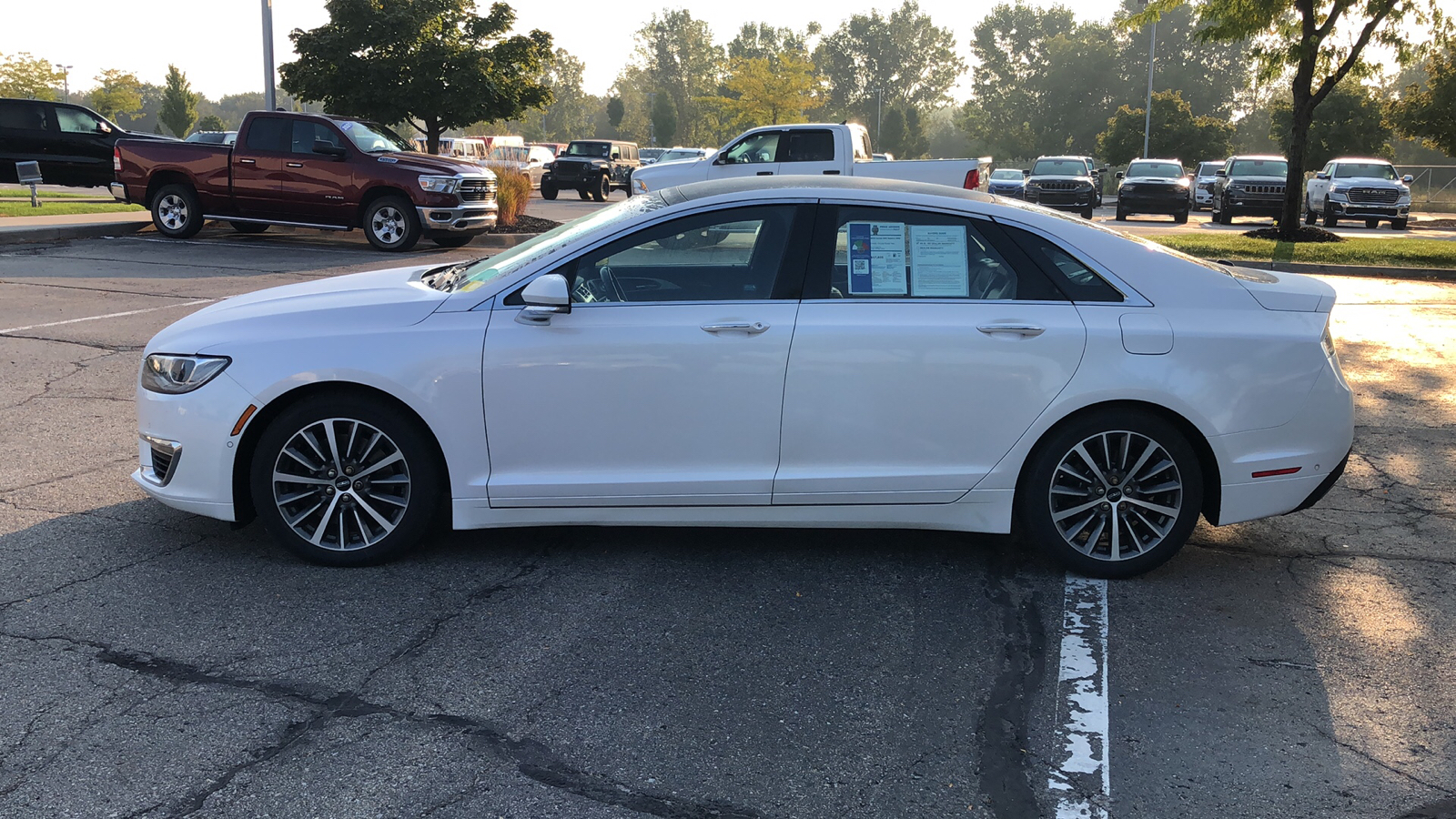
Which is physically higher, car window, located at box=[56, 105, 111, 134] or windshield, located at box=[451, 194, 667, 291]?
car window, located at box=[56, 105, 111, 134]

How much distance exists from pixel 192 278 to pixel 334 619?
1109 centimetres

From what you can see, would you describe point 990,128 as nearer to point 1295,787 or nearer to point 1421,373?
point 1421,373

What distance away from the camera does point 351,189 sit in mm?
16891

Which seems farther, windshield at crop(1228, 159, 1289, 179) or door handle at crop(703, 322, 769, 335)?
windshield at crop(1228, 159, 1289, 179)

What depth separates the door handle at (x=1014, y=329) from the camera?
14.7 ft

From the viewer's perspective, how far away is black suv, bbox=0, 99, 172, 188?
70.1ft

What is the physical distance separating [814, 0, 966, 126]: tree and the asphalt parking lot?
129 meters

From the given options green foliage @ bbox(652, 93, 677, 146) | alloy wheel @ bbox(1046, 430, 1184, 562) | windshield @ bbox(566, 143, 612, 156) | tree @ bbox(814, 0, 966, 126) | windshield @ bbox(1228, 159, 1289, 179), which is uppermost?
tree @ bbox(814, 0, 966, 126)

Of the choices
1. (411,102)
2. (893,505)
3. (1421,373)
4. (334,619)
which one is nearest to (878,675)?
(893,505)

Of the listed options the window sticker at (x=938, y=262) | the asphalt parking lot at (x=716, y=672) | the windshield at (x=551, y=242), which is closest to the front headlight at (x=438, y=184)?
the asphalt parking lot at (x=716, y=672)

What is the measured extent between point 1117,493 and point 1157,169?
30.9 metres

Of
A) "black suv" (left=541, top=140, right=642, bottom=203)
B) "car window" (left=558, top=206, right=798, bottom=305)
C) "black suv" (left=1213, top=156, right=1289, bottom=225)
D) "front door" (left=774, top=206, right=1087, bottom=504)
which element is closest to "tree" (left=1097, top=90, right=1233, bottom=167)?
"black suv" (left=1213, top=156, right=1289, bottom=225)

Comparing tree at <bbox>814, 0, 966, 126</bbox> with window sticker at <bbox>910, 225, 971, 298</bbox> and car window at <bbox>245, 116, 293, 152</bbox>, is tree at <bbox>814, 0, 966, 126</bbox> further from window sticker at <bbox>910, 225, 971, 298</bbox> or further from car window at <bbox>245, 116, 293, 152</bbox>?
window sticker at <bbox>910, 225, 971, 298</bbox>

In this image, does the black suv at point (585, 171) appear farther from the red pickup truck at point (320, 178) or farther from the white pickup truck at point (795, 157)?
the red pickup truck at point (320, 178)
